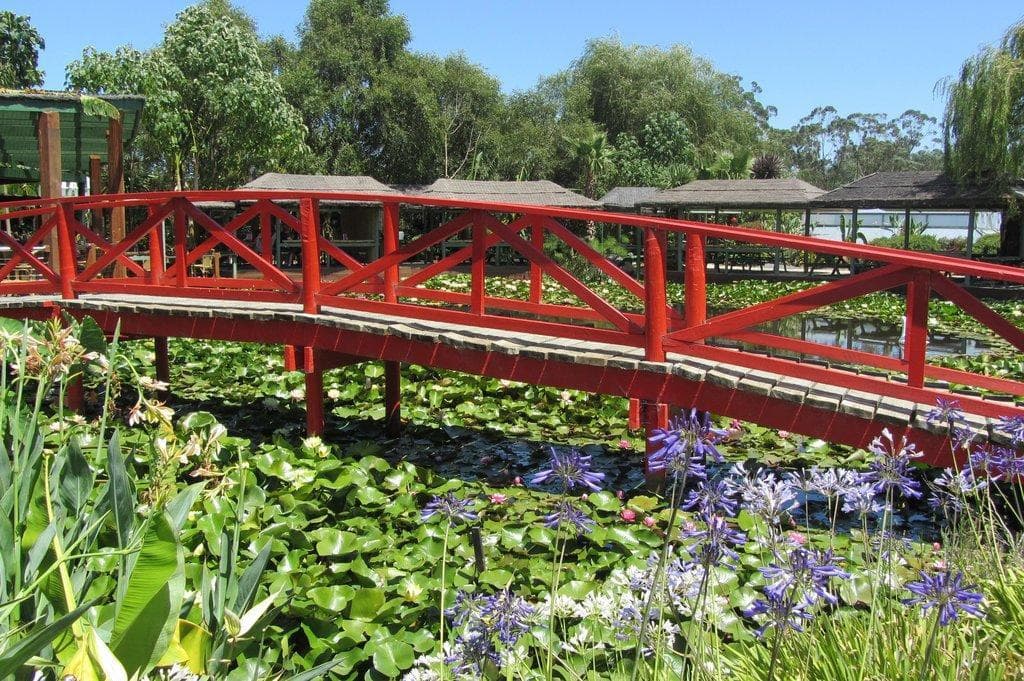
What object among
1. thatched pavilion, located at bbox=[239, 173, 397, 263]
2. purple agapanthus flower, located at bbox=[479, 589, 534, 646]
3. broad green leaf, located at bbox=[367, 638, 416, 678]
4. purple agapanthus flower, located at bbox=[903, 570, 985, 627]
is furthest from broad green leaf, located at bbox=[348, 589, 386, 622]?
thatched pavilion, located at bbox=[239, 173, 397, 263]

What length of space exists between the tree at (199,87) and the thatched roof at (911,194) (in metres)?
14.0

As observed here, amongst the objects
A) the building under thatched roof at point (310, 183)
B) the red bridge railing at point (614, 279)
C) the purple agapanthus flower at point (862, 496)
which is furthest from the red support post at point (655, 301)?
the building under thatched roof at point (310, 183)

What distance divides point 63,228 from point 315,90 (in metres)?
25.1

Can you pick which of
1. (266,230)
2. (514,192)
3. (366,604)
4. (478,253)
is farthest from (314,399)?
(514,192)

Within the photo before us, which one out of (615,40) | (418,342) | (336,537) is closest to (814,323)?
(418,342)

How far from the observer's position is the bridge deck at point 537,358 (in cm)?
445

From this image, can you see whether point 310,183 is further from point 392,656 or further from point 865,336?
point 392,656

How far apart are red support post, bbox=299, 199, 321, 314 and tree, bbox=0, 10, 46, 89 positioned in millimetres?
33523

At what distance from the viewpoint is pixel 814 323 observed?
13.8m

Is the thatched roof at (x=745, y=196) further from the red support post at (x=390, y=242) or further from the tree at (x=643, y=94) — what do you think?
the red support post at (x=390, y=242)

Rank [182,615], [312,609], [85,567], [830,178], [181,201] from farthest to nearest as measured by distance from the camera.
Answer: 1. [830,178]
2. [181,201]
3. [312,609]
4. [182,615]
5. [85,567]

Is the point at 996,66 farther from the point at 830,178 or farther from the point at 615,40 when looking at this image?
the point at 830,178

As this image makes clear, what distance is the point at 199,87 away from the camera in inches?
917

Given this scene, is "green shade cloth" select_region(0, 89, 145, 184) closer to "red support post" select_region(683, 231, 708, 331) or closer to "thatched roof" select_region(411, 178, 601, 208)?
"red support post" select_region(683, 231, 708, 331)
